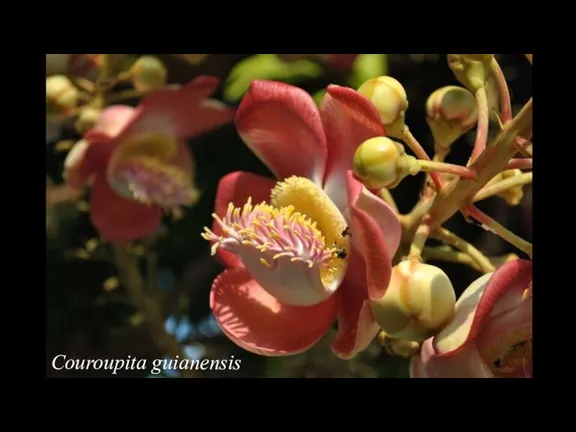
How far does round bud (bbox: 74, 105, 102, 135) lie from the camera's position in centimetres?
125

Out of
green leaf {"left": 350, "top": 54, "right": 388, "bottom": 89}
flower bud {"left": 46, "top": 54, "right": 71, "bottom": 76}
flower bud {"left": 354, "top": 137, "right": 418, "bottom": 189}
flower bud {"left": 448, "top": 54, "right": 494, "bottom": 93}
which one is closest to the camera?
flower bud {"left": 354, "top": 137, "right": 418, "bottom": 189}

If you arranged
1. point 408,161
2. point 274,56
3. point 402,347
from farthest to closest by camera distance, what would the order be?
point 274,56, point 402,347, point 408,161

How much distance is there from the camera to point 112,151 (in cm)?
127

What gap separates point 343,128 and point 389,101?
2.0 inches

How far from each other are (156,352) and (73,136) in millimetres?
373

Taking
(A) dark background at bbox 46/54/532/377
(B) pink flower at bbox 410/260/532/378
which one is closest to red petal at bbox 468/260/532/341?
(B) pink flower at bbox 410/260/532/378

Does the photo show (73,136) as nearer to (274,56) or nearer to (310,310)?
(274,56)

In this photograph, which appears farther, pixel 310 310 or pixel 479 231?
pixel 479 231

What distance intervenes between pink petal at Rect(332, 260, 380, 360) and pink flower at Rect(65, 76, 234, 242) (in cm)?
56

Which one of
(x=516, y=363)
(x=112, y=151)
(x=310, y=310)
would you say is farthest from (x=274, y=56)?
(x=516, y=363)

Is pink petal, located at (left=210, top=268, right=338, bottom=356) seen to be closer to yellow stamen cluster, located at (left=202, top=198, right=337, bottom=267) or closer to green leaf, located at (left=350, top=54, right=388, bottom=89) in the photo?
yellow stamen cluster, located at (left=202, top=198, right=337, bottom=267)

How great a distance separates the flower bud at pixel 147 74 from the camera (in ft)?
4.05

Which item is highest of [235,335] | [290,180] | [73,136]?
[290,180]

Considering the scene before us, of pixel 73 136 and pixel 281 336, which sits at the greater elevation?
pixel 281 336
